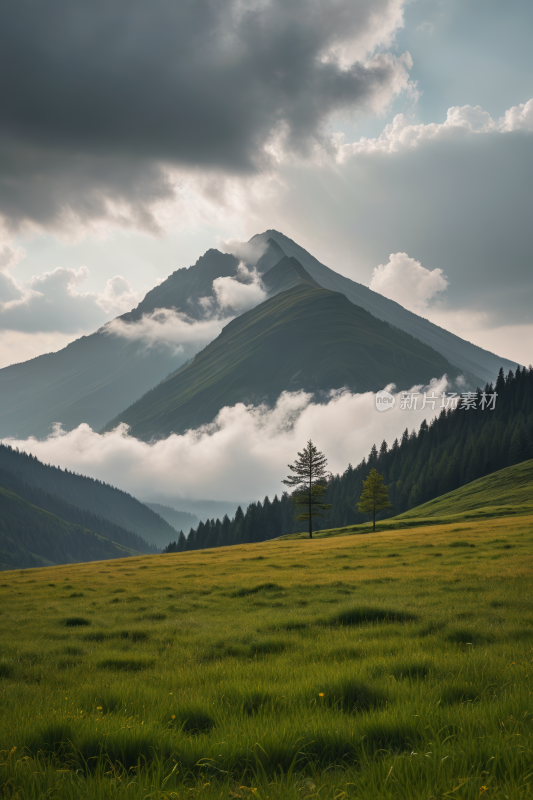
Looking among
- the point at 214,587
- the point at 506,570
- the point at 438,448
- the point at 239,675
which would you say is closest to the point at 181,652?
the point at 239,675

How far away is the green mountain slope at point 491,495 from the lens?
303 feet

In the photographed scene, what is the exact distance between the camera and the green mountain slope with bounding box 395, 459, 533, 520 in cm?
9250

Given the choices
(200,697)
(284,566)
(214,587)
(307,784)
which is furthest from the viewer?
(284,566)

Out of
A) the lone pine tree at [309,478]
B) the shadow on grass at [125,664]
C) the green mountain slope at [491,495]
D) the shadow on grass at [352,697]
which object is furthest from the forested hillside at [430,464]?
the shadow on grass at [352,697]

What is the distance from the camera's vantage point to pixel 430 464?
6432 inches

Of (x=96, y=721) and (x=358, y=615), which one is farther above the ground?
(x=96, y=721)

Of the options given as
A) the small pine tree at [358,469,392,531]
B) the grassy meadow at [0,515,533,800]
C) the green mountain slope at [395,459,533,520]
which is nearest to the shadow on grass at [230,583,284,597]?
the grassy meadow at [0,515,533,800]

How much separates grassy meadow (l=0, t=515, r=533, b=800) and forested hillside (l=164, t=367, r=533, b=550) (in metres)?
138

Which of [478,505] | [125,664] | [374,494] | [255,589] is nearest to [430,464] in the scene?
[478,505]

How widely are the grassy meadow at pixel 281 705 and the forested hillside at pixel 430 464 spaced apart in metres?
138

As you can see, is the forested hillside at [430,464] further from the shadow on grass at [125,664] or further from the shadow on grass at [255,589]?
the shadow on grass at [125,664]

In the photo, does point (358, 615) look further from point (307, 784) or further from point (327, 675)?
point (307, 784)

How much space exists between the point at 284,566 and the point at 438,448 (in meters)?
155

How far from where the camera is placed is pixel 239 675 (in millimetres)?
7617
